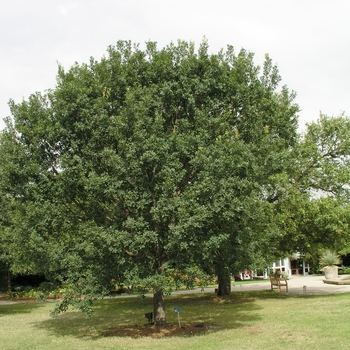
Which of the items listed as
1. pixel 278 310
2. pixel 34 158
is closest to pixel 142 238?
pixel 34 158

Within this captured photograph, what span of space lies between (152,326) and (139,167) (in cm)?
556

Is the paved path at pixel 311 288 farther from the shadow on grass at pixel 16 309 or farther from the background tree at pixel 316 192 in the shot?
the shadow on grass at pixel 16 309

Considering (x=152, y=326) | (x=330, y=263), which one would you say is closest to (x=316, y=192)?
(x=152, y=326)

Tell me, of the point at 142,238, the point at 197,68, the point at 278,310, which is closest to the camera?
the point at 142,238

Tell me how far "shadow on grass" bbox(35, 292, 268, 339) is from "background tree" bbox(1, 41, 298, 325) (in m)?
0.97

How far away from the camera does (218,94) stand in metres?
13.3

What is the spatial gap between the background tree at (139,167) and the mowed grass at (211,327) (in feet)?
4.69

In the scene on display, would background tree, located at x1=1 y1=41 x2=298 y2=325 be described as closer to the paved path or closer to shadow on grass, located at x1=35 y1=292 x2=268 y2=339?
shadow on grass, located at x1=35 y1=292 x2=268 y2=339

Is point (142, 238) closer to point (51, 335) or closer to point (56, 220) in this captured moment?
point (56, 220)

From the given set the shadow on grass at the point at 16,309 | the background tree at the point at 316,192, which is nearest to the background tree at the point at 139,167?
the background tree at the point at 316,192

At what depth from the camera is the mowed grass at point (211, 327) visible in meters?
10.8

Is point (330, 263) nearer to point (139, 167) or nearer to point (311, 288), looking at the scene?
point (311, 288)

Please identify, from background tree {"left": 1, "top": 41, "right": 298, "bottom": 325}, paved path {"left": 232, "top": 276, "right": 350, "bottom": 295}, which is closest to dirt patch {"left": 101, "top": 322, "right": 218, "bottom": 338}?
background tree {"left": 1, "top": 41, "right": 298, "bottom": 325}

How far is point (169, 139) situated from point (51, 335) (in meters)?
7.39
